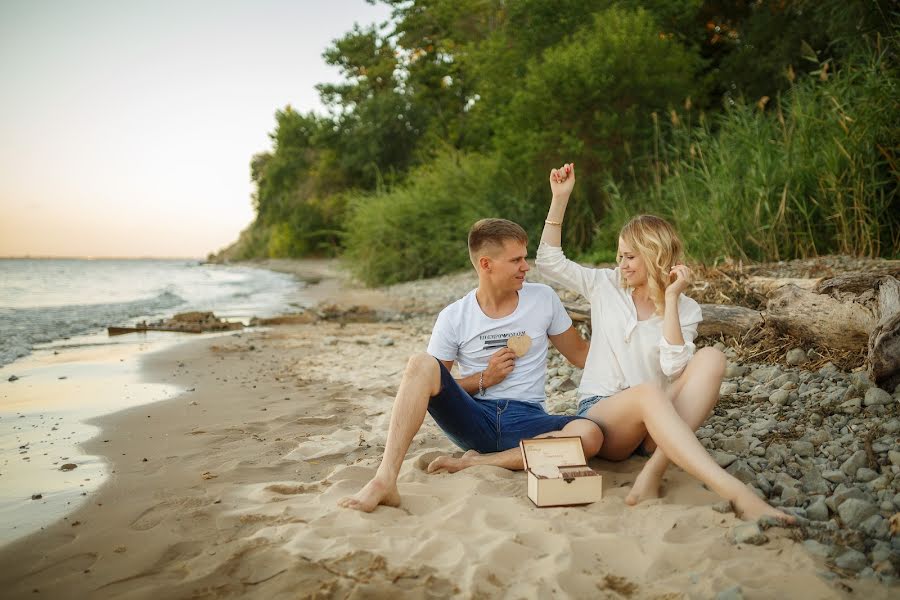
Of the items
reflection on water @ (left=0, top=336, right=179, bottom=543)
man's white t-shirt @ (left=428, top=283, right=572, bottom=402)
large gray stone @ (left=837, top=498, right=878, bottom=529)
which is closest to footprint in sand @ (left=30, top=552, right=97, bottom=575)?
reflection on water @ (left=0, top=336, right=179, bottom=543)

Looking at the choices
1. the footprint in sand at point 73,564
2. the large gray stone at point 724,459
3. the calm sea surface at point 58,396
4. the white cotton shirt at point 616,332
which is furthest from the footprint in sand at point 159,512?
the large gray stone at point 724,459

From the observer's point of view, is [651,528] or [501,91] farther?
[501,91]

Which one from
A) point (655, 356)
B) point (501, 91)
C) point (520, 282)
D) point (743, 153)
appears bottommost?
point (655, 356)

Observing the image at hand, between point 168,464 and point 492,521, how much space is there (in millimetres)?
2030

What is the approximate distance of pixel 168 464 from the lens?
3740 mm

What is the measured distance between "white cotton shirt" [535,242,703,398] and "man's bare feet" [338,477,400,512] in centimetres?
118

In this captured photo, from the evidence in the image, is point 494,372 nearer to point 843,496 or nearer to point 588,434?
point 588,434

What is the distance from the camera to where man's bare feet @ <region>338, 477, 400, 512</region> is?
2859 millimetres

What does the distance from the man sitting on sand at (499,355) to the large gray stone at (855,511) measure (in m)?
1.04

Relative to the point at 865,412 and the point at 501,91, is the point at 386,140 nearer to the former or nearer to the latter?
the point at 501,91

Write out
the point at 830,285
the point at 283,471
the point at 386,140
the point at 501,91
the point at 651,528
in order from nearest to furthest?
the point at 651,528 < the point at 283,471 < the point at 830,285 < the point at 501,91 < the point at 386,140

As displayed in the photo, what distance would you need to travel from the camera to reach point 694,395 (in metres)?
3.06

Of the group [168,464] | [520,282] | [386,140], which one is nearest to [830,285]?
[520,282]

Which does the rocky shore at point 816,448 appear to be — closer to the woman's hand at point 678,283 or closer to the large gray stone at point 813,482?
the large gray stone at point 813,482
